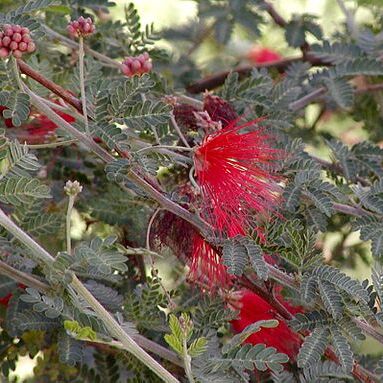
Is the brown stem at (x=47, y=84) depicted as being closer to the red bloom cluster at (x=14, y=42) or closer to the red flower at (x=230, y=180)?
the red bloom cluster at (x=14, y=42)

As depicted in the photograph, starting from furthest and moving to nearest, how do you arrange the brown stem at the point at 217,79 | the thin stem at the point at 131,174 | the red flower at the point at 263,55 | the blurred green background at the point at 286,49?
1. the red flower at the point at 263,55
2. the blurred green background at the point at 286,49
3. the brown stem at the point at 217,79
4. the thin stem at the point at 131,174

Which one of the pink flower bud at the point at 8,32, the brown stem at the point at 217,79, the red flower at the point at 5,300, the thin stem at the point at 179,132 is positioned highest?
the pink flower bud at the point at 8,32

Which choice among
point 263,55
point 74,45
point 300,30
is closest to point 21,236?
point 74,45

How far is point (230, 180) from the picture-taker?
4.37 ft

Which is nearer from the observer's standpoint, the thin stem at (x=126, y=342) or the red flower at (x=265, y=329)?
Answer: the thin stem at (x=126, y=342)

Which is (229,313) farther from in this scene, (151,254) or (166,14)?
(166,14)

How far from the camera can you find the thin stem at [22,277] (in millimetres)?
1371

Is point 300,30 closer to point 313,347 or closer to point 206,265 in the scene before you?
point 206,265

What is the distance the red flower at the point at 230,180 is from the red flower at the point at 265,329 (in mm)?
191

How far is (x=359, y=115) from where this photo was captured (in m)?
2.23

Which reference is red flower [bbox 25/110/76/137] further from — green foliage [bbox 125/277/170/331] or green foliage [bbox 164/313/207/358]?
green foliage [bbox 164/313/207/358]

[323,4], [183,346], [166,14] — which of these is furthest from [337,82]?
[166,14]

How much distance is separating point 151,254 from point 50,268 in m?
0.23

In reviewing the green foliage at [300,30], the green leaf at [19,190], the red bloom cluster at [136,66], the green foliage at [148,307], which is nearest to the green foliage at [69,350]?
the green foliage at [148,307]
